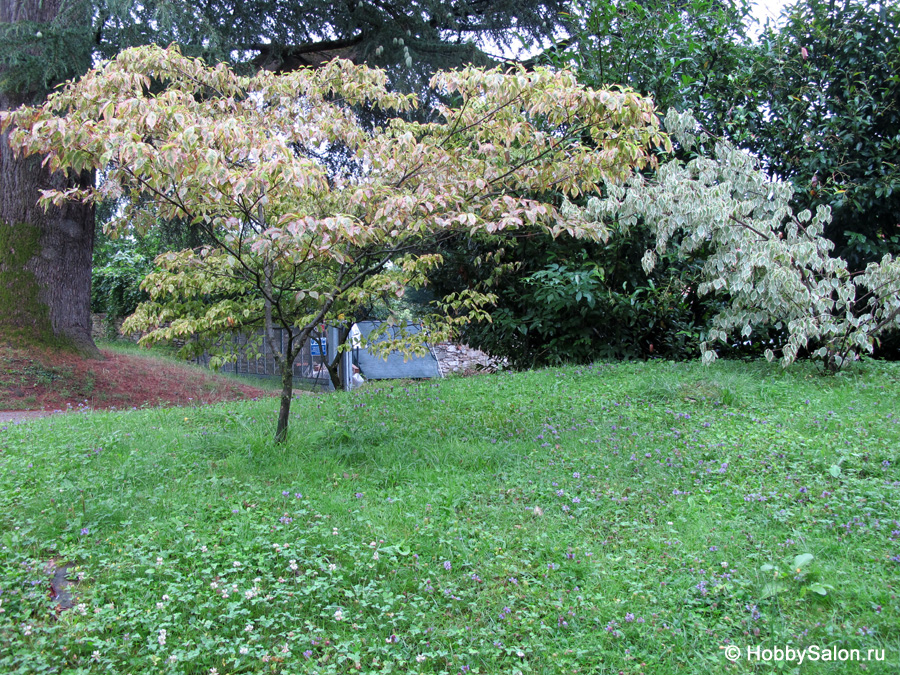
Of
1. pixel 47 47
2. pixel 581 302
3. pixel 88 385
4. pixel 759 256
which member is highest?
pixel 47 47

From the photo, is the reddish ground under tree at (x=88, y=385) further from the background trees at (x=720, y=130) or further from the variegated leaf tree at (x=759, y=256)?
the variegated leaf tree at (x=759, y=256)

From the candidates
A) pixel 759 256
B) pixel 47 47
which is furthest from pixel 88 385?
pixel 759 256

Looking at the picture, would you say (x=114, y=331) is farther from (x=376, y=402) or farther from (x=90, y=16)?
(x=376, y=402)

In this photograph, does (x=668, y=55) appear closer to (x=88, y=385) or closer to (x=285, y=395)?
(x=285, y=395)

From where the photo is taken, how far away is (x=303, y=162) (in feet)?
11.4

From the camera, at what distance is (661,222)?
6.35m

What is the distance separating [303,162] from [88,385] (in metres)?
6.84

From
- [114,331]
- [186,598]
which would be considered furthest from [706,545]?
[114,331]

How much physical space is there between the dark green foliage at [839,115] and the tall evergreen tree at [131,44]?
3.78 m

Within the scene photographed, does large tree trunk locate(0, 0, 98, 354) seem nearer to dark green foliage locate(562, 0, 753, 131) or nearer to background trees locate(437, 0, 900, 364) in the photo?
background trees locate(437, 0, 900, 364)

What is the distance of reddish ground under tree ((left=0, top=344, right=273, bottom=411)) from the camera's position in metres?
7.93

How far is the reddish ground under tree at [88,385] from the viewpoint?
26.0 feet

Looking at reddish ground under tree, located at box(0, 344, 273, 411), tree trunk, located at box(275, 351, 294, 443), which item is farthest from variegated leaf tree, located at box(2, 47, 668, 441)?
reddish ground under tree, located at box(0, 344, 273, 411)

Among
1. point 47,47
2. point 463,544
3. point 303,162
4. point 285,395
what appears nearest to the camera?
point 463,544
